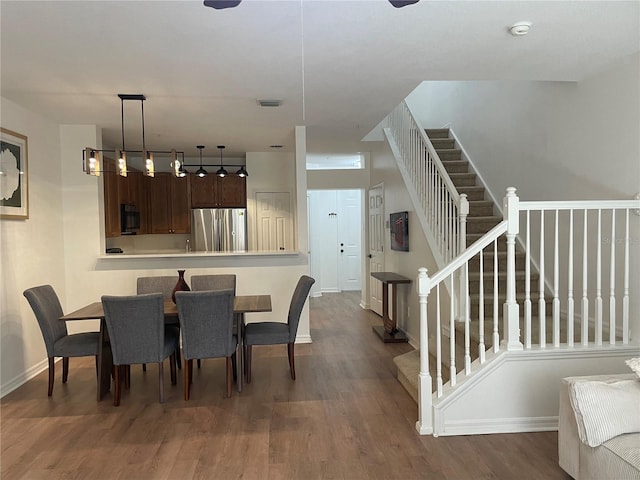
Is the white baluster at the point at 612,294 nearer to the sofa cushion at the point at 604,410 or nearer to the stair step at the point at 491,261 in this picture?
the sofa cushion at the point at 604,410

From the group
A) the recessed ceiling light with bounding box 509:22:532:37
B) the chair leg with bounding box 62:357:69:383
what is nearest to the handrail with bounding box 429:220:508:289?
the recessed ceiling light with bounding box 509:22:532:37

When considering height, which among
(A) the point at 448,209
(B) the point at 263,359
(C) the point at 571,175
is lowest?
(B) the point at 263,359

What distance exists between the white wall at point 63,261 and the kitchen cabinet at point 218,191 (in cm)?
234

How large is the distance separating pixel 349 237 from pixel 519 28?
7324mm

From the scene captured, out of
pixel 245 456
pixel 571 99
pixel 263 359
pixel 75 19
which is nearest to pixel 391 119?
pixel 571 99

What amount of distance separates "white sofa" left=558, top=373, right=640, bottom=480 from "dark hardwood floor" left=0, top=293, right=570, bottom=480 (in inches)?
8.7

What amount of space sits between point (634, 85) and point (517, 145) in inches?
60.5

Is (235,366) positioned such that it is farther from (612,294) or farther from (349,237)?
(349,237)

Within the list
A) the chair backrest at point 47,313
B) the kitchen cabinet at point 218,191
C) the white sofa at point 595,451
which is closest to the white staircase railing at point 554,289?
the white sofa at point 595,451

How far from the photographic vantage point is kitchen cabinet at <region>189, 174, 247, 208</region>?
757 cm

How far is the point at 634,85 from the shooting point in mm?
3264

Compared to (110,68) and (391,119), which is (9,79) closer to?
(110,68)

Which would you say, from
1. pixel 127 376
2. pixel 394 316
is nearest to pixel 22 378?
pixel 127 376

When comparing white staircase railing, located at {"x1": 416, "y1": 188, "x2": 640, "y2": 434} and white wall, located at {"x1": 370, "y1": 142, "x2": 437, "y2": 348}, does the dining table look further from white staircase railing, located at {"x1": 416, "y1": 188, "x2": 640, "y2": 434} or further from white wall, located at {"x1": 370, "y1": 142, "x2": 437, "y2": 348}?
white wall, located at {"x1": 370, "y1": 142, "x2": 437, "y2": 348}
